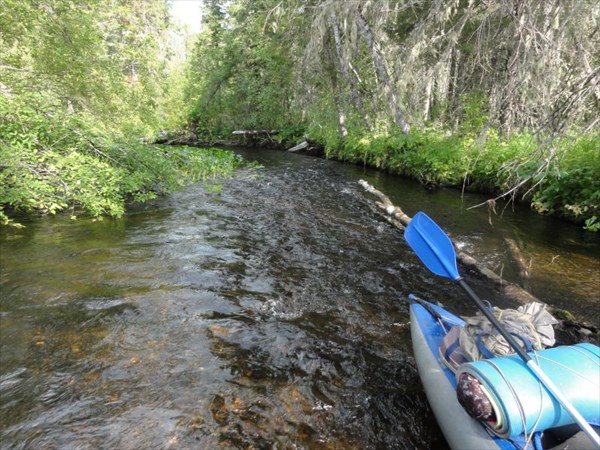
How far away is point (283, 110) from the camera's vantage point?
23094mm

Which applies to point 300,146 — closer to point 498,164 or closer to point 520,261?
point 498,164

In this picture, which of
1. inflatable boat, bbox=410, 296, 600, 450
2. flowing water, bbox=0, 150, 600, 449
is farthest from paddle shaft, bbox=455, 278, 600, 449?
flowing water, bbox=0, 150, 600, 449

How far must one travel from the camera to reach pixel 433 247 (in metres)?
3.77

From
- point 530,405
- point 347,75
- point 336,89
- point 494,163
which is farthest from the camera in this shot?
point 336,89

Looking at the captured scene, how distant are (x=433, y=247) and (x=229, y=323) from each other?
2252 millimetres

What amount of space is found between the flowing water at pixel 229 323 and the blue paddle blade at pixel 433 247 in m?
0.79

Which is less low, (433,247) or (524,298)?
(433,247)

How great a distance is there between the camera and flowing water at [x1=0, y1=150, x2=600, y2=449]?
108 inches

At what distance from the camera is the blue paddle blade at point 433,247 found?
3561 millimetres

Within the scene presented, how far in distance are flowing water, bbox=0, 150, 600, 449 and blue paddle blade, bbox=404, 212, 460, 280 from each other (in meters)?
0.79

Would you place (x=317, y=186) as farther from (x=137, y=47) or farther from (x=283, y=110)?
(x=283, y=110)

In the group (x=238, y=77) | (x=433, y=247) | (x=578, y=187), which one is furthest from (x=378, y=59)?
(x=238, y=77)

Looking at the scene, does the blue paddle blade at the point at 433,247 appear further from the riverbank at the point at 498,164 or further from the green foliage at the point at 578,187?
the green foliage at the point at 578,187

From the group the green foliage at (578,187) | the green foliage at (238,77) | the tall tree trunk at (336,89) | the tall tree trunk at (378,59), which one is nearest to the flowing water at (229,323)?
the green foliage at (578,187)
